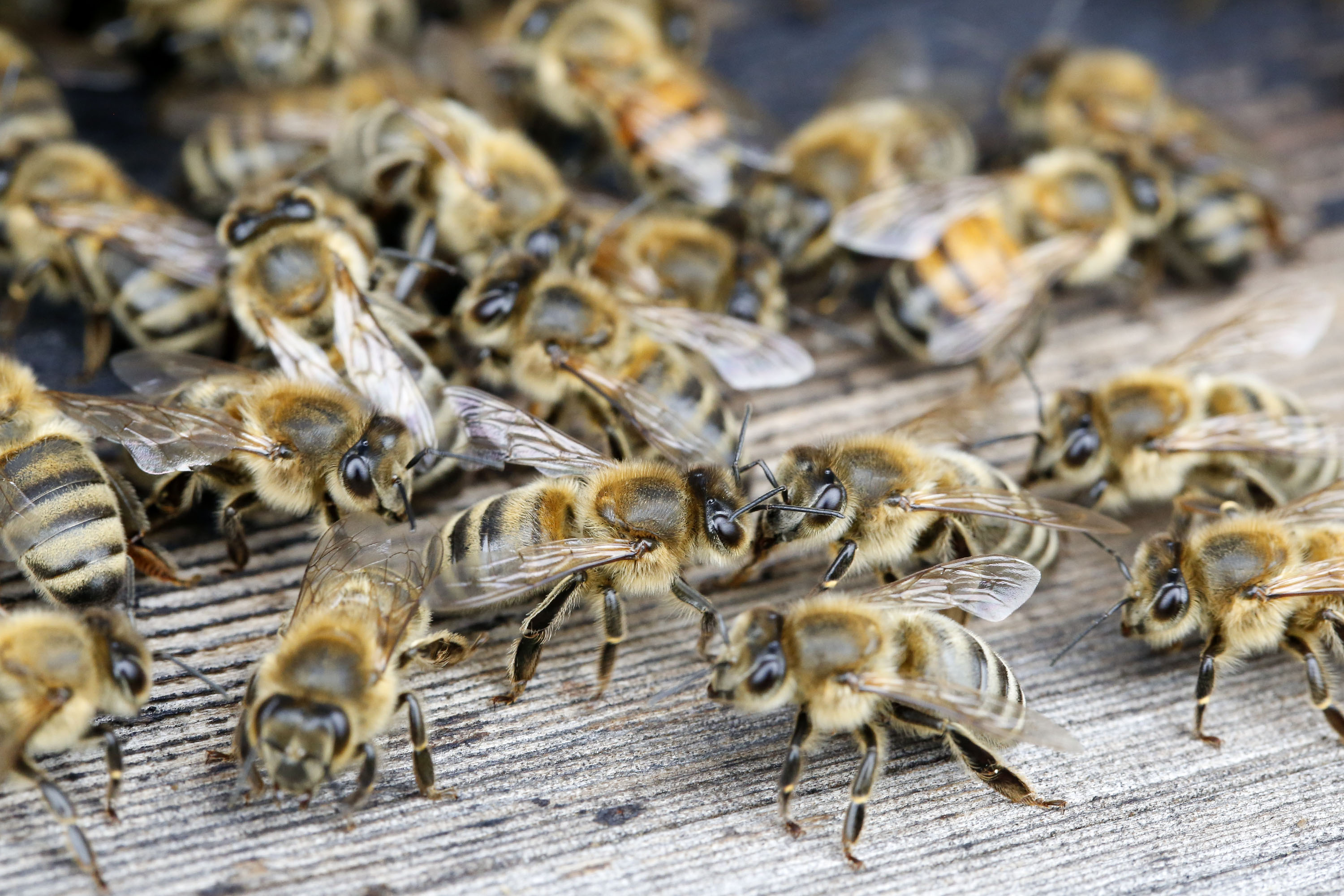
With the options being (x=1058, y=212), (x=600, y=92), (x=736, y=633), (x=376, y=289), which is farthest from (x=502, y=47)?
(x=736, y=633)

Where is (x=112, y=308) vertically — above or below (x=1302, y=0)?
below

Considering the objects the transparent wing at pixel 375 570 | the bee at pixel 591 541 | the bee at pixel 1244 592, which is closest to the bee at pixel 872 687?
the bee at pixel 591 541

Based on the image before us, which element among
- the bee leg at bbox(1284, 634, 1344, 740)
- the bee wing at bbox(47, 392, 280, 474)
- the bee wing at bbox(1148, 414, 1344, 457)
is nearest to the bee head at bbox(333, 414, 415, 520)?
the bee wing at bbox(47, 392, 280, 474)

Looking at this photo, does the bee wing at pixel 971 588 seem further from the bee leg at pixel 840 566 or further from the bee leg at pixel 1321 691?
the bee leg at pixel 1321 691

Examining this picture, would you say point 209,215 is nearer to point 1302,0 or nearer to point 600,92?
point 600,92

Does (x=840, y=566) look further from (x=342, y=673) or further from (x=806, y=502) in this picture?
(x=342, y=673)

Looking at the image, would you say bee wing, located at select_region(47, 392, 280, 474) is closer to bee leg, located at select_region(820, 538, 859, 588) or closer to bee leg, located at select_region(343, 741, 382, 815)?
bee leg, located at select_region(343, 741, 382, 815)
